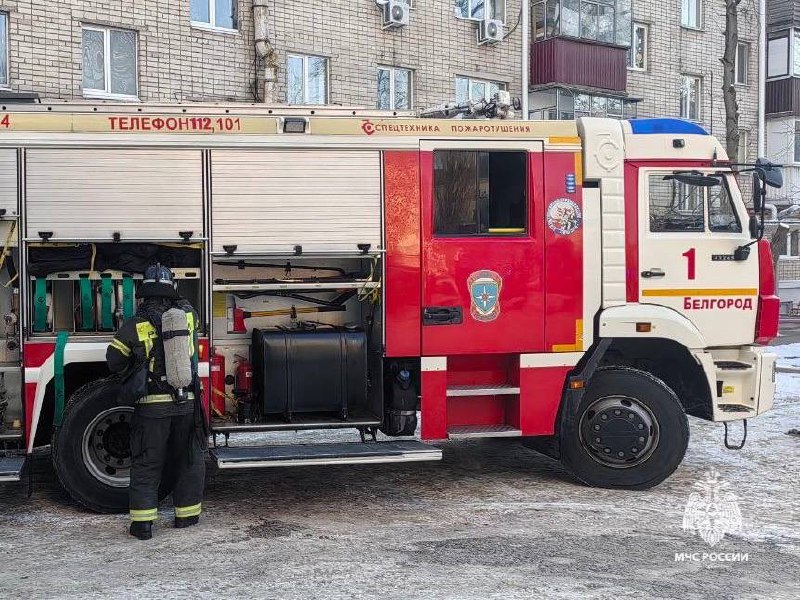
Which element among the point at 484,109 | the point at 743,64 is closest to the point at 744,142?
the point at 743,64

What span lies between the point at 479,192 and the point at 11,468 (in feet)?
12.5

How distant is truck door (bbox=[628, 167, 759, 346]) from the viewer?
756 centimetres

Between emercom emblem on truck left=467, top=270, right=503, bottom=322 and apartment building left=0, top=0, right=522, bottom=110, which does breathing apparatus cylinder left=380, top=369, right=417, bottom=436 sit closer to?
emercom emblem on truck left=467, top=270, right=503, bottom=322

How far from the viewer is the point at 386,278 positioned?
7172 mm

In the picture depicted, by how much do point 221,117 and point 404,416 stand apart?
257 centimetres

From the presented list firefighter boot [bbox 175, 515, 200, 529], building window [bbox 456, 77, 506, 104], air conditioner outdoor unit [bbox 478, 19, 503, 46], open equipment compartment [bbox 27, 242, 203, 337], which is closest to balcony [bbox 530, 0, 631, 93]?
building window [bbox 456, 77, 506, 104]

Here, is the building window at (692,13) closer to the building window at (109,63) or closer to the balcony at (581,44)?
the balcony at (581,44)

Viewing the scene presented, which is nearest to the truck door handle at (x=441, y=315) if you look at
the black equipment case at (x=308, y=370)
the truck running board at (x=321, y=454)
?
the black equipment case at (x=308, y=370)

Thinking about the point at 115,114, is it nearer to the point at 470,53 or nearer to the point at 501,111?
the point at 501,111

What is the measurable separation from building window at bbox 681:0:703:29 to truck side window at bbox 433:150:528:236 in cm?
2009

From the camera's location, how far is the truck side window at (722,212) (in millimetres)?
7680

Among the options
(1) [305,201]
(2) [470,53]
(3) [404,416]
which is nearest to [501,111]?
(1) [305,201]

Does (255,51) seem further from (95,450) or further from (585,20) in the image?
(95,450)

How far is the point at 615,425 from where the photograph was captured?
24.7 ft
